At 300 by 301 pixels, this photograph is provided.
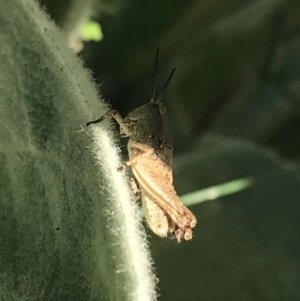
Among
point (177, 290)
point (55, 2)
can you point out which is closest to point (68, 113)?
point (55, 2)

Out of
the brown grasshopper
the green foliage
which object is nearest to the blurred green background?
the brown grasshopper

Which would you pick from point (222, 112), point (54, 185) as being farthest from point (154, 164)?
point (54, 185)

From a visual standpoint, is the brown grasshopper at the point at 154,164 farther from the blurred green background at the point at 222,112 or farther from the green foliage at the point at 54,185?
the green foliage at the point at 54,185

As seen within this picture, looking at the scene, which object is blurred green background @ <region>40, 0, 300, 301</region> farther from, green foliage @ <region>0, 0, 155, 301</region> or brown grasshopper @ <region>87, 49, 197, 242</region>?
green foliage @ <region>0, 0, 155, 301</region>

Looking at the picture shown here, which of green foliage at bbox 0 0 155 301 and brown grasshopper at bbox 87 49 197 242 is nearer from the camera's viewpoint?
green foliage at bbox 0 0 155 301

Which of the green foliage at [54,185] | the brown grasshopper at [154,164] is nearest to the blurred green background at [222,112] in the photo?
the brown grasshopper at [154,164]

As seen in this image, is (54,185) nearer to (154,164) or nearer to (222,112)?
(154,164)
